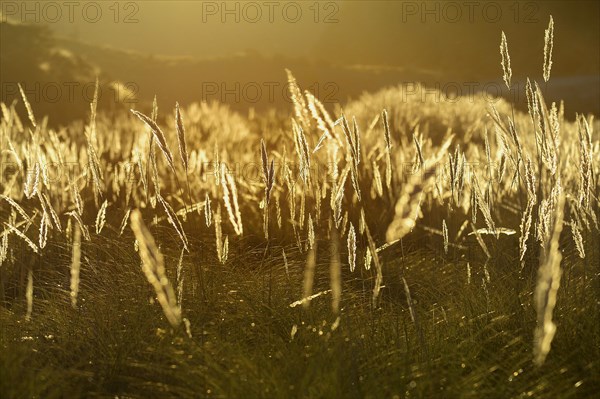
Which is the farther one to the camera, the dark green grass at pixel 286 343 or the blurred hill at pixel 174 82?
the blurred hill at pixel 174 82

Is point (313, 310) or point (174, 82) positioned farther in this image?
point (174, 82)

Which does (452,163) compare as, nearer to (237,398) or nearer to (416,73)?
(237,398)

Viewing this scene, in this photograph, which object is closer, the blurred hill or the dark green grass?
the dark green grass

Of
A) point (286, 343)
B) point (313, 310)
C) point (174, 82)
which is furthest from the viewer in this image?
point (174, 82)

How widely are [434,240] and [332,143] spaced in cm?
168

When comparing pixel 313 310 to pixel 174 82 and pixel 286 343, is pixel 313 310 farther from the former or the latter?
pixel 174 82

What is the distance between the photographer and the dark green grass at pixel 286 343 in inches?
89.6

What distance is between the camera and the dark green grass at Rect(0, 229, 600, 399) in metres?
2.28

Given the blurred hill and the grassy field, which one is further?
the blurred hill

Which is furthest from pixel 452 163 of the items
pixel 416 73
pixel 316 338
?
pixel 416 73

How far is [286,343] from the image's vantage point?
2723mm

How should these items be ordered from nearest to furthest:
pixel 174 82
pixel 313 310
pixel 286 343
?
pixel 286 343, pixel 313 310, pixel 174 82

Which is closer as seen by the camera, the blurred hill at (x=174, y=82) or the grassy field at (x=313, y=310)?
the grassy field at (x=313, y=310)

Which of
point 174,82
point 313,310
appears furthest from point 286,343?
point 174,82
